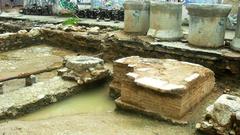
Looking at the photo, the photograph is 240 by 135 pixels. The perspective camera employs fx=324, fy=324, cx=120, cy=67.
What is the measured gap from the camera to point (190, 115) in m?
4.80

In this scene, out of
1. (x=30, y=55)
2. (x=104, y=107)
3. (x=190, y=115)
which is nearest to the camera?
(x=190, y=115)

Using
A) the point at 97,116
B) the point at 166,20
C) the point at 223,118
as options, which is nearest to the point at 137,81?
the point at 97,116

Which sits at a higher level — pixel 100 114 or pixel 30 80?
pixel 30 80

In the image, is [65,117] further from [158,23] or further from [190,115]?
[158,23]

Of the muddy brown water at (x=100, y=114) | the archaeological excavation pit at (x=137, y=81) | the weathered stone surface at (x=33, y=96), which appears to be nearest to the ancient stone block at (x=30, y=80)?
the archaeological excavation pit at (x=137, y=81)

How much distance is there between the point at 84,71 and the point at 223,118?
3019mm

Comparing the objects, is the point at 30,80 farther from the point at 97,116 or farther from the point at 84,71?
the point at 97,116

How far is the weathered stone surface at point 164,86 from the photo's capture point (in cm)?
457

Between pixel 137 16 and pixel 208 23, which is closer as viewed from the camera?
pixel 208 23

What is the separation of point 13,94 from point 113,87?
5.72ft

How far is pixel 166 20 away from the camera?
23.2 feet

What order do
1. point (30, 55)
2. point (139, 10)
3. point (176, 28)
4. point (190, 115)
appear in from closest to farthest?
point (190, 115)
point (176, 28)
point (139, 10)
point (30, 55)

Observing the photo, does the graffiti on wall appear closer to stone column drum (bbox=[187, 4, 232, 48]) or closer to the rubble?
stone column drum (bbox=[187, 4, 232, 48])

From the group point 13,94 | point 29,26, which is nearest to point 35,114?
point 13,94
